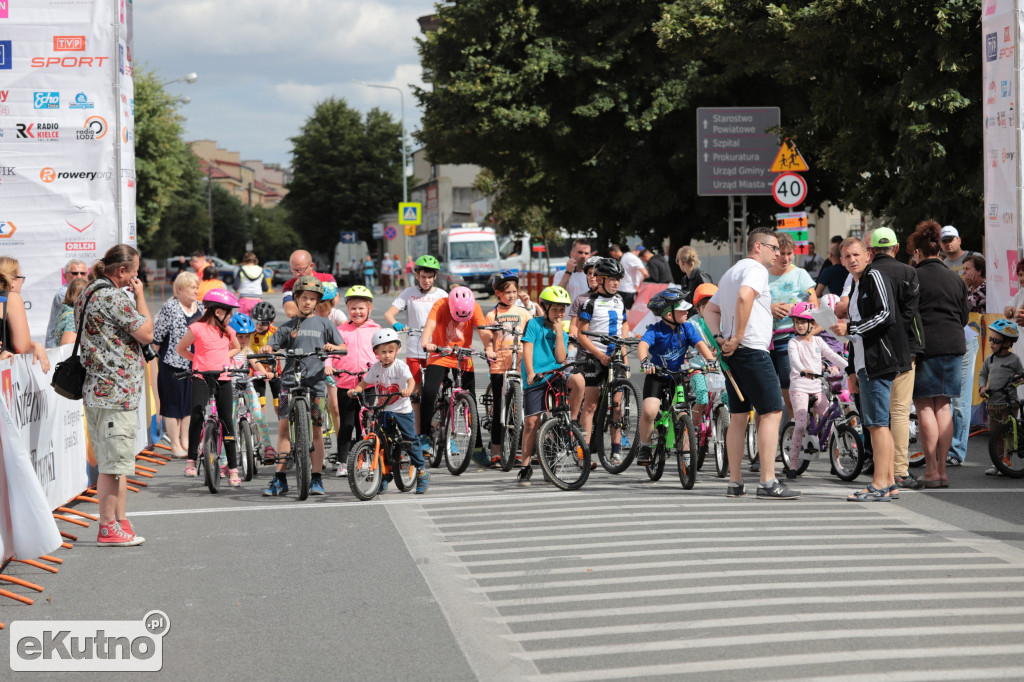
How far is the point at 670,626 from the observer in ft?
20.4

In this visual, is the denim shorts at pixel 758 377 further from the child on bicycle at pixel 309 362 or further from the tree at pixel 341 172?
the tree at pixel 341 172

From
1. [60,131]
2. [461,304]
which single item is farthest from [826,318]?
[60,131]

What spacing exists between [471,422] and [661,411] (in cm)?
191

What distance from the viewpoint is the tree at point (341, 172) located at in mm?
92312

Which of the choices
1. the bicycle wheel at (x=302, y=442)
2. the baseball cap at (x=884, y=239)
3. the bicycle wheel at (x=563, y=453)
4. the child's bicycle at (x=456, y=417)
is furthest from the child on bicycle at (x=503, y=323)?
the baseball cap at (x=884, y=239)

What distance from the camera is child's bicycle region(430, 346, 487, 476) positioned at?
38.4ft

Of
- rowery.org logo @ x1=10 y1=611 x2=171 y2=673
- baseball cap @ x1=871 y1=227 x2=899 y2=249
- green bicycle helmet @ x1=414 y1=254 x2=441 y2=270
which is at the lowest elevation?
rowery.org logo @ x1=10 y1=611 x2=171 y2=673

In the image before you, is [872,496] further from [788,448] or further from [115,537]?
[115,537]

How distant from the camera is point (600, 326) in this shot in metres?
11.7

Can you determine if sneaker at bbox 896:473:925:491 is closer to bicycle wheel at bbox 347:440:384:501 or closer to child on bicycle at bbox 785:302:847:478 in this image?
child on bicycle at bbox 785:302:847:478

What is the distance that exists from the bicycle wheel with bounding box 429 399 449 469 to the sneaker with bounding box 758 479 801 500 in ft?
10.6

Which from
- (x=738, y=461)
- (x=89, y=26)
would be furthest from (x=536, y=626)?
(x=89, y=26)

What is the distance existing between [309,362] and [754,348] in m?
3.65

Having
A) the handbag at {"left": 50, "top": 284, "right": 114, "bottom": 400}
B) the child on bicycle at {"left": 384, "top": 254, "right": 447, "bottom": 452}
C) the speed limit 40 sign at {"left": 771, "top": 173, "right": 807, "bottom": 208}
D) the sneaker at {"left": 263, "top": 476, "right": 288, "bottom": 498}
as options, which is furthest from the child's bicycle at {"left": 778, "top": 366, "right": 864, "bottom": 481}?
the speed limit 40 sign at {"left": 771, "top": 173, "right": 807, "bottom": 208}
